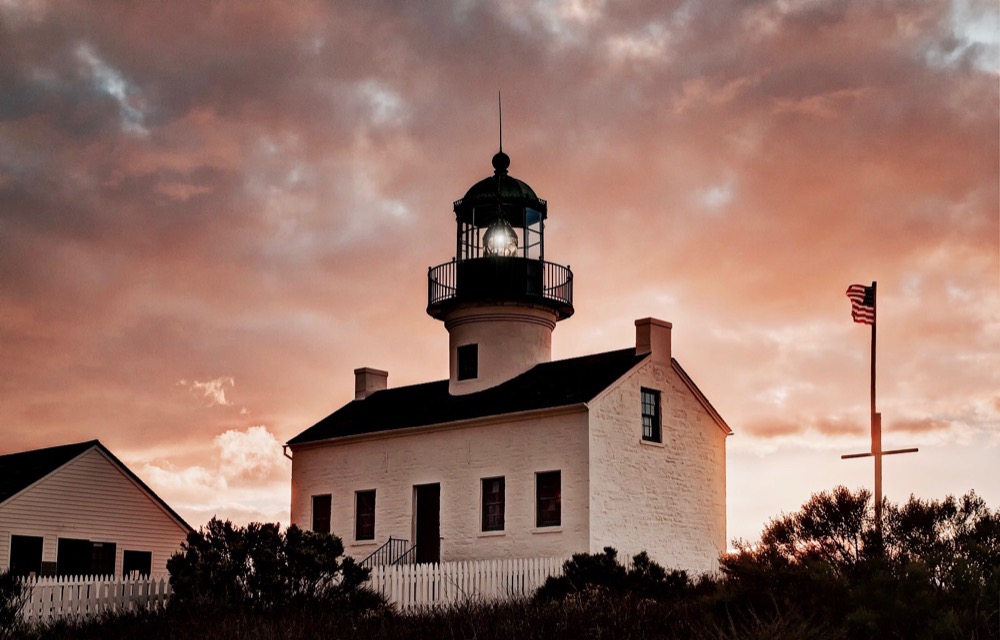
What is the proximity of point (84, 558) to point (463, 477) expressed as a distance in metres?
9.35

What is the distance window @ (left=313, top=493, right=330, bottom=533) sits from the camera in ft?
107

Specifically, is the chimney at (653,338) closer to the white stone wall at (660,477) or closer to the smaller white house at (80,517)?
the white stone wall at (660,477)

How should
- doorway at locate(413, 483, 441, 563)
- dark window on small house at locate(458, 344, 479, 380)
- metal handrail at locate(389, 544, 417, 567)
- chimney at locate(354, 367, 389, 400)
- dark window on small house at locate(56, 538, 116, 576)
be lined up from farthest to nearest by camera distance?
chimney at locate(354, 367, 389, 400) → dark window on small house at locate(458, 344, 479, 380) → metal handrail at locate(389, 544, 417, 567) → doorway at locate(413, 483, 441, 563) → dark window on small house at locate(56, 538, 116, 576)

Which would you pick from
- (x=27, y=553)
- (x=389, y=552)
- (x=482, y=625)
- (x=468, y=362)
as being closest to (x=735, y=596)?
(x=482, y=625)

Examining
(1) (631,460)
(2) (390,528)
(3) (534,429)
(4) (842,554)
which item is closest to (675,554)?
(1) (631,460)

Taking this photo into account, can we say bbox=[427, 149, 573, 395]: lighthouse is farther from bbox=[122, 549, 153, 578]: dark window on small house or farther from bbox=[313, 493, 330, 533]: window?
bbox=[122, 549, 153, 578]: dark window on small house

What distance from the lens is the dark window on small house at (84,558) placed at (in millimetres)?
29188

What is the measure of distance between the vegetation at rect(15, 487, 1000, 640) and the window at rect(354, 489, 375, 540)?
898cm

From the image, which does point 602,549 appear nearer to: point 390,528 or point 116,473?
point 390,528

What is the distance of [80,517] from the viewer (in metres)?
29.8

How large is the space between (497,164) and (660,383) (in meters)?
7.81

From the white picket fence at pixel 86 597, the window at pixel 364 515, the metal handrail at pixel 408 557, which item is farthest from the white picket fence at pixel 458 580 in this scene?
the window at pixel 364 515

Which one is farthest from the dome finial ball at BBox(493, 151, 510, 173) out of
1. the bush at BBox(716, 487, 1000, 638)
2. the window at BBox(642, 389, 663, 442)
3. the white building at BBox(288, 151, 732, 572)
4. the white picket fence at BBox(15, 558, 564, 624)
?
the bush at BBox(716, 487, 1000, 638)

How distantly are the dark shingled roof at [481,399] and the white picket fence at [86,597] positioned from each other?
8.99 metres
